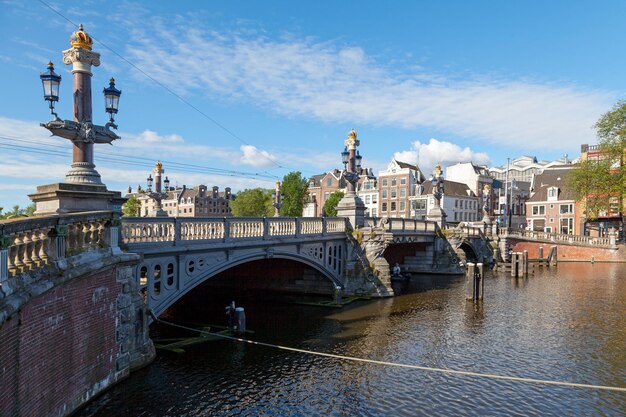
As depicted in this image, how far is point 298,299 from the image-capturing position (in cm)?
2798

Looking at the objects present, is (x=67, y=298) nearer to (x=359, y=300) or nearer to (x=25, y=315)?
(x=25, y=315)

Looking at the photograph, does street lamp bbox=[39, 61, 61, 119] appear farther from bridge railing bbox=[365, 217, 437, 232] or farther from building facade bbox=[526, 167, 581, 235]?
building facade bbox=[526, 167, 581, 235]

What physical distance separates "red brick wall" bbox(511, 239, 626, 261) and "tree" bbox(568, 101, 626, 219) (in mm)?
4355

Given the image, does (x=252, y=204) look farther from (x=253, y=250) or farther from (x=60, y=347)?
(x=60, y=347)

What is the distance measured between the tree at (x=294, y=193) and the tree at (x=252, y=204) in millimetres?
15563

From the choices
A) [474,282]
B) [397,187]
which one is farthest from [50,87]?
[397,187]

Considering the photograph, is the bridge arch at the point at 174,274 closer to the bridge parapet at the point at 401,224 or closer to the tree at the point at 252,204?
the bridge parapet at the point at 401,224

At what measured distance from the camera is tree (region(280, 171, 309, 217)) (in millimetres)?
83188

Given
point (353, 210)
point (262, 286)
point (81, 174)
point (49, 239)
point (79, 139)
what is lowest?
point (262, 286)

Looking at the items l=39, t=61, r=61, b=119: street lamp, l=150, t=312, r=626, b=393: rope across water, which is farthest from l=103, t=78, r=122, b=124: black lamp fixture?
l=150, t=312, r=626, b=393: rope across water

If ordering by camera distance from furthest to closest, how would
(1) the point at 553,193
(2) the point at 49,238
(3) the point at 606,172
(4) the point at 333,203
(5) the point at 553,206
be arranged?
(4) the point at 333,203 < (1) the point at 553,193 < (5) the point at 553,206 < (3) the point at 606,172 < (2) the point at 49,238

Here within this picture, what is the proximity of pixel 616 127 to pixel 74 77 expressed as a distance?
6207 cm

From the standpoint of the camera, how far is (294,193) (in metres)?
83.7

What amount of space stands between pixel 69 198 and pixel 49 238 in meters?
2.83
